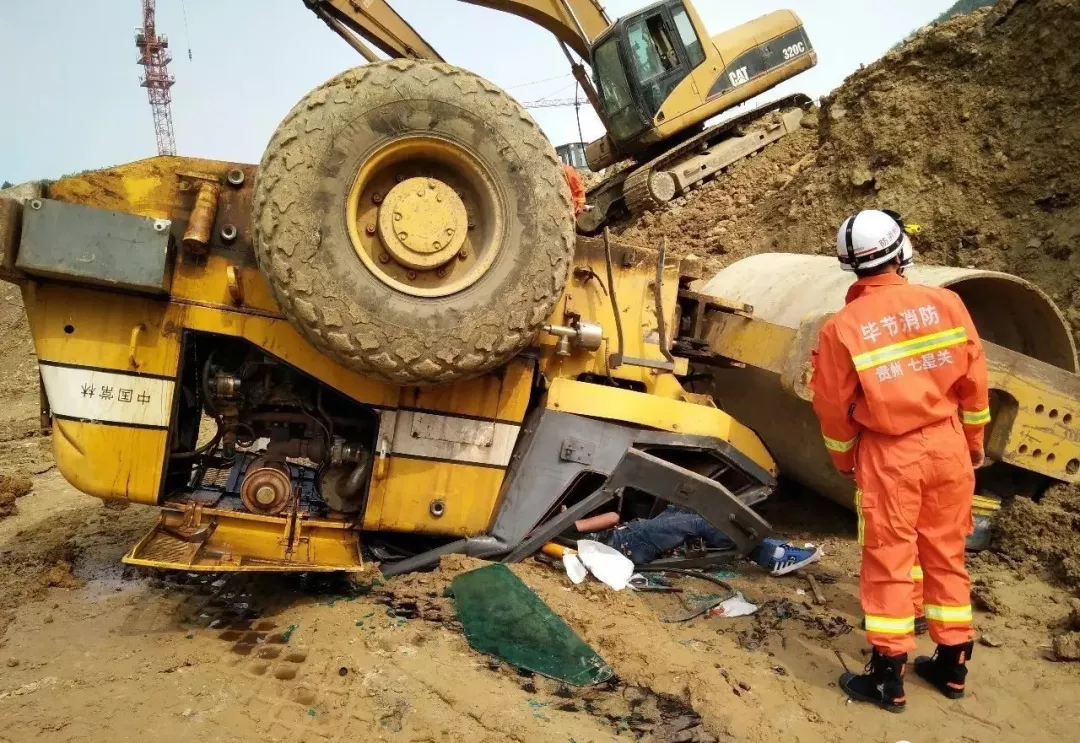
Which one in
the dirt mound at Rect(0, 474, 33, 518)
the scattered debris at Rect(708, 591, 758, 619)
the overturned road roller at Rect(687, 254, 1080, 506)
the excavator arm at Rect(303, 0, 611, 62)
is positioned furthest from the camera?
the excavator arm at Rect(303, 0, 611, 62)

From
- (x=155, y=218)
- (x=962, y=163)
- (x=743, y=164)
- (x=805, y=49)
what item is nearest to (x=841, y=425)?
(x=155, y=218)

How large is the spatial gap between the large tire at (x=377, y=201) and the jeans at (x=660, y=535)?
1254 millimetres

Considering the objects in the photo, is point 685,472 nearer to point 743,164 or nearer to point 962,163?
point 962,163

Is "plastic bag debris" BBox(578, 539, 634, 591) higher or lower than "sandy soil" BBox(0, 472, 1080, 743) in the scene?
higher

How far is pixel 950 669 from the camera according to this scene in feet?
8.80

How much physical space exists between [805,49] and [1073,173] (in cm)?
584

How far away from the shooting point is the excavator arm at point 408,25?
8.23 metres

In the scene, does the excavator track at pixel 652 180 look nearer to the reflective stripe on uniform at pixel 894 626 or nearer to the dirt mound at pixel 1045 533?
the dirt mound at pixel 1045 533

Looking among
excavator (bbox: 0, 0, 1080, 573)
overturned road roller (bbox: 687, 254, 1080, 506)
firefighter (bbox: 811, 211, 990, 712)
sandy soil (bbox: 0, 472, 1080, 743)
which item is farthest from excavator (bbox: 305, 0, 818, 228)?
sandy soil (bbox: 0, 472, 1080, 743)

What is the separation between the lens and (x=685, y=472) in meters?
3.40

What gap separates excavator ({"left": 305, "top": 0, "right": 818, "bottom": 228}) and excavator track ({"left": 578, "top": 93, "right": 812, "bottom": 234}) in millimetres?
16

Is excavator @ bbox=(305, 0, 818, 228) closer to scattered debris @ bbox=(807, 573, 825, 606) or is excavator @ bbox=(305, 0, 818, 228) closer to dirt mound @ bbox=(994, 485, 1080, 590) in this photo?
dirt mound @ bbox=(994, 485, 1080, 590)

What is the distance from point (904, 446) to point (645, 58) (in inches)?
322

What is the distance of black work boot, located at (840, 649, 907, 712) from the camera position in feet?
8.46
